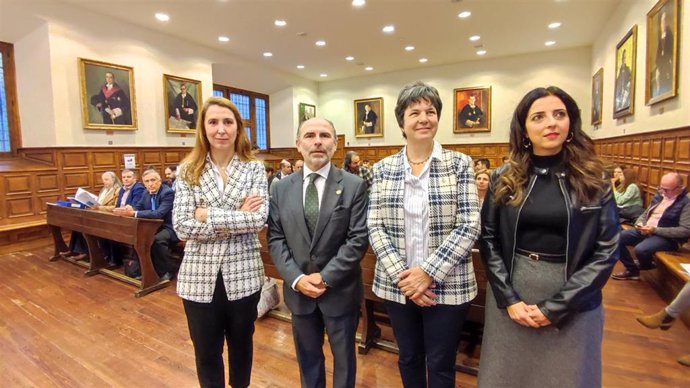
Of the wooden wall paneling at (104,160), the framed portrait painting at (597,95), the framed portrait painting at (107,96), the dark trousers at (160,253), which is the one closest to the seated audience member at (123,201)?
the dark trousers at (160,253)

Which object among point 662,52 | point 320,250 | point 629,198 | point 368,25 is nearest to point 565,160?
point 320,250

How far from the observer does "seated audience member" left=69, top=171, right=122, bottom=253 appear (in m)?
4.97

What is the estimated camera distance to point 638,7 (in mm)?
5730

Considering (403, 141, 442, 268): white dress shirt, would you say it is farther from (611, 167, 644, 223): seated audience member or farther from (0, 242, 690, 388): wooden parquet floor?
(611, 167, 644, 223): seated audience member

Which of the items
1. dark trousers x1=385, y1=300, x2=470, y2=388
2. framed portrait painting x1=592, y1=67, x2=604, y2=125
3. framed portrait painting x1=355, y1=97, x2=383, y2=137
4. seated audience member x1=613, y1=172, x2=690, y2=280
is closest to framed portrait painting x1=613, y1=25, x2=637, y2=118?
framed portrait painting x1=592, y1=67, x2=604, y2=125

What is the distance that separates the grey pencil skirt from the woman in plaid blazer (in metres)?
0.18

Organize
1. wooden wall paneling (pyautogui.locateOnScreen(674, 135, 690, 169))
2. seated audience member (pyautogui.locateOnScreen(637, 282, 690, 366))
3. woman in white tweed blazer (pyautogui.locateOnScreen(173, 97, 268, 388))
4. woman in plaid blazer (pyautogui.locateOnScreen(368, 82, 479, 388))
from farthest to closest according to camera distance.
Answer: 1. wooden wall paneling (pyautogui.locateOnScreen(674, 135, 690, 169))
2. seated audience member (pyautogui.locateOnScreen(637, 282, 690, 366))
3. woman in white tweed blazer (pyautogui.locateOnScreen(173, 97, 268, 388))
4. woman in plaid blazer (pyautogui.locateOnScreen(368, 82, 479, 388))

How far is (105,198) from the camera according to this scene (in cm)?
496

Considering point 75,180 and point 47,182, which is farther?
point 75,180

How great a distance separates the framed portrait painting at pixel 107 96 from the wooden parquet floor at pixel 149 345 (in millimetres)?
4151

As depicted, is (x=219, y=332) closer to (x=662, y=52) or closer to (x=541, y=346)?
(x=541, y=346)

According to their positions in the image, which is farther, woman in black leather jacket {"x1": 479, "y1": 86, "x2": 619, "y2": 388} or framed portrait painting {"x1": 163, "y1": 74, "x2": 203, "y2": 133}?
framed portrait painting {"x1": 163, "y1": 74, "x2": 203, "y2": 133}

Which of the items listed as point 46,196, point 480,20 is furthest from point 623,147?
point 46,196

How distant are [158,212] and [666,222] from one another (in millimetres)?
5559
